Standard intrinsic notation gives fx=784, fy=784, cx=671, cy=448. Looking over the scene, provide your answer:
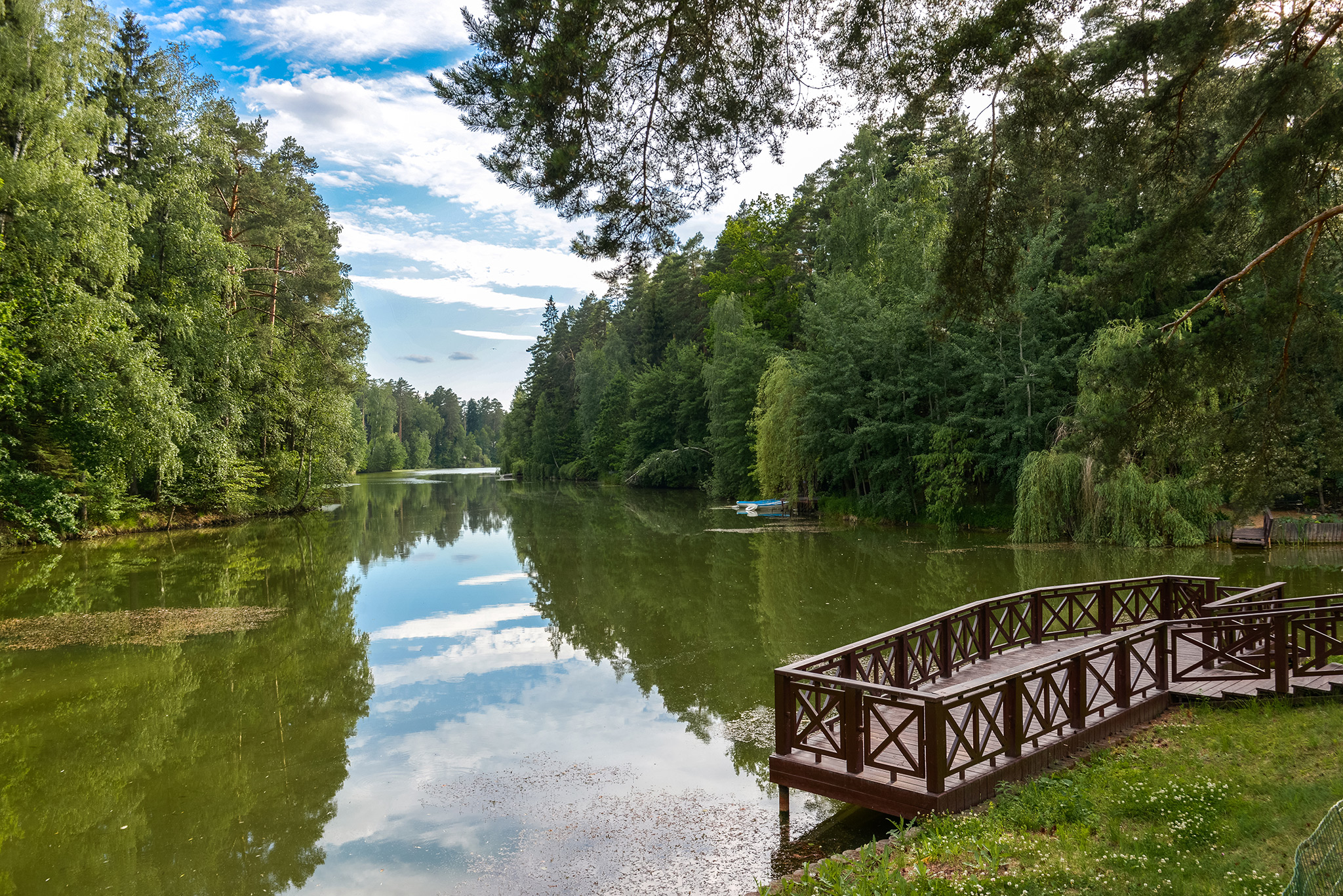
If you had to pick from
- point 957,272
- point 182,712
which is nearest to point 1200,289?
point 957,272

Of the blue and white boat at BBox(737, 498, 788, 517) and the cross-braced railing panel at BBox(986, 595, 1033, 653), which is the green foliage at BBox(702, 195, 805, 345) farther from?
the cross-braced railing panel at BBox(986, 595, 1033, 653)

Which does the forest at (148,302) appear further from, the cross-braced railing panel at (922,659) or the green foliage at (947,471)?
the green foliage at (947,471)

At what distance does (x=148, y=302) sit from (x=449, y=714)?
21059 millimetres

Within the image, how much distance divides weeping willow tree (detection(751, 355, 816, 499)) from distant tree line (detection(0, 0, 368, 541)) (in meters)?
19.2

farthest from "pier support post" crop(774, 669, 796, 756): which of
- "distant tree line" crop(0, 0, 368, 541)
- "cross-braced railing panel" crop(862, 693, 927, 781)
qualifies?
"distant tree line" crop(0, 0, 368, 541)

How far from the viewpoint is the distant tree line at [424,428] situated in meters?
110

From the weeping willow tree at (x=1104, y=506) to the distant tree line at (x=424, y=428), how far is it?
91.8 m

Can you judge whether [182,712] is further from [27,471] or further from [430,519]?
[430,519]

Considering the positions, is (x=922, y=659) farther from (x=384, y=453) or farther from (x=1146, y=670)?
(x=384, y=453)

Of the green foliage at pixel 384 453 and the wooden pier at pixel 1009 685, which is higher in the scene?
the green foliage at pixel 384 453

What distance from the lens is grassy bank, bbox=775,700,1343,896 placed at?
4.38 meters

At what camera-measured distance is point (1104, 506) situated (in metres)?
20.8

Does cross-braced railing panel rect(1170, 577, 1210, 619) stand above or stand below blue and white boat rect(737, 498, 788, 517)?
above

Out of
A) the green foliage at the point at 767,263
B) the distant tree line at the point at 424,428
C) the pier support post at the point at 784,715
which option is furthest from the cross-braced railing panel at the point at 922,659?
the distant tree line at the point at 424,428
